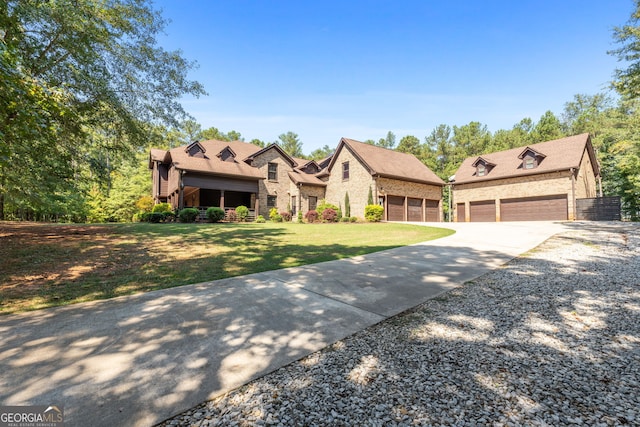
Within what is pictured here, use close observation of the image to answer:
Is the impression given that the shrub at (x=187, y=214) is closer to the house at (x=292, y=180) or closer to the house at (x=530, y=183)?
the house at (x=292, y=180)

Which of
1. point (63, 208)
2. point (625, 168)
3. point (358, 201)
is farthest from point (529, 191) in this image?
A: point (63, 208)

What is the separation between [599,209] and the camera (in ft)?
67.8

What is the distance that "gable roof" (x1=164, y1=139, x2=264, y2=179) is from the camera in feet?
70.9

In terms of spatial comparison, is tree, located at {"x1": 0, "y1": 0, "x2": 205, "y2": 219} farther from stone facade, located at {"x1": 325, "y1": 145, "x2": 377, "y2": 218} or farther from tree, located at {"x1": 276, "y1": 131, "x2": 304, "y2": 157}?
tree, located at {"x1": 276, "y1": 131, "x2": 304, "y2": 157}

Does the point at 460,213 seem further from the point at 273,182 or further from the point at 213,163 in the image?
the point at 213,163

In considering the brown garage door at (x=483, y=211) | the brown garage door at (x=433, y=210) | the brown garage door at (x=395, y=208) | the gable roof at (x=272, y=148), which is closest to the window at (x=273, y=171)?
the gable roof at (x=272, y=148)

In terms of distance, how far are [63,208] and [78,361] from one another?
26911mm

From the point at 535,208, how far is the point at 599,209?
3985mm

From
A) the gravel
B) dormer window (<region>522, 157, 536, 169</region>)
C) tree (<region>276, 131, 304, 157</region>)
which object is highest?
tree (<region>276, 131, 304, 157</region>)

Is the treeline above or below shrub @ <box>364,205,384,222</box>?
above

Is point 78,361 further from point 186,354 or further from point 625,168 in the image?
point 625,168

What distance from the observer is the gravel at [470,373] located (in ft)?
6.58

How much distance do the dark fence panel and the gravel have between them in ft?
74.8

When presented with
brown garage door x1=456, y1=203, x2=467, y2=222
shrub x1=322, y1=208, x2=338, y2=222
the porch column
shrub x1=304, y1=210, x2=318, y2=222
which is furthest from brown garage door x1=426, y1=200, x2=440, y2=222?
the porch column
